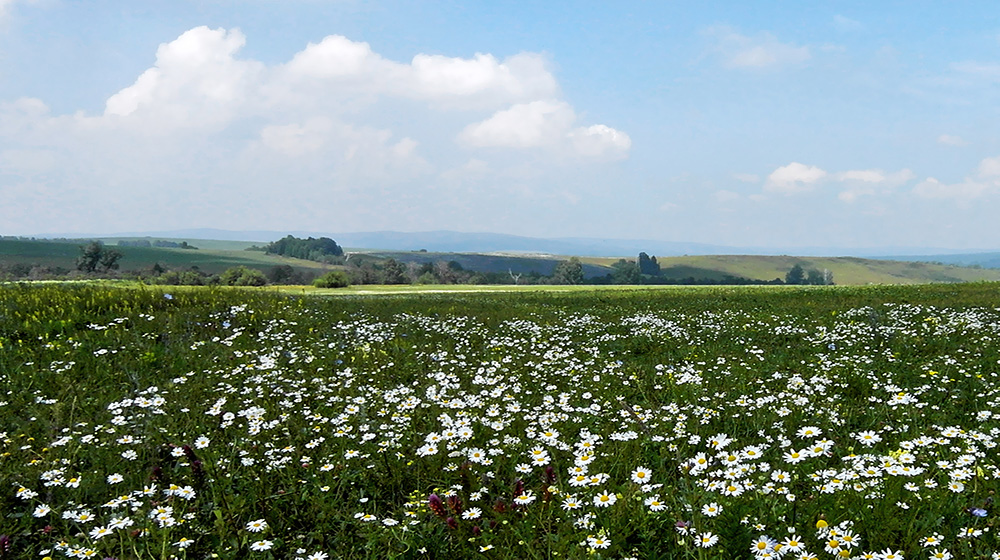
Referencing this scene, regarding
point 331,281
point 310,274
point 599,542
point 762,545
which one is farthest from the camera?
point 310,274

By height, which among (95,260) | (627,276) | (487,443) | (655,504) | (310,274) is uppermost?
(655,504)

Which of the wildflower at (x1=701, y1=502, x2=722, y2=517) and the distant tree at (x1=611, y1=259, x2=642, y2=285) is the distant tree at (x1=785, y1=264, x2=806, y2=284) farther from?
the wildflower at (x1=701, y1=502, x2=722, y2=517)

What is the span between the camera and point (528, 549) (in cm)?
380

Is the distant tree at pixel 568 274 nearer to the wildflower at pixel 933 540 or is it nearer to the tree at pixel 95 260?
the tree at pixel 95 260

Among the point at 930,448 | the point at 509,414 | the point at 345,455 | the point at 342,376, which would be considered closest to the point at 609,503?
the point at 345,455

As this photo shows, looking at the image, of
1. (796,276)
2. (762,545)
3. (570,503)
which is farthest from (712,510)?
(796,276)

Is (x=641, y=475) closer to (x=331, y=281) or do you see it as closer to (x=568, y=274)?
(x=331, y=281)

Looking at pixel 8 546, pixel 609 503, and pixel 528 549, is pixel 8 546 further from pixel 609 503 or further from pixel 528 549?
pixel 609 503

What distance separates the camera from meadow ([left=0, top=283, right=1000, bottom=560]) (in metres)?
4.09

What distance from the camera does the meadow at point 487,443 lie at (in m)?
4.09

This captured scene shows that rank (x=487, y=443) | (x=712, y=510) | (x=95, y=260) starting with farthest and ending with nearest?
(x=95, y=260) → (x=487, y=443) → (x=712, y=510)

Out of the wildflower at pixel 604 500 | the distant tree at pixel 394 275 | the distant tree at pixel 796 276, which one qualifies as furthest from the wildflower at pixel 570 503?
the distant tree at pixel 796 276

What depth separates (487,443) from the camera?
6.12 metres

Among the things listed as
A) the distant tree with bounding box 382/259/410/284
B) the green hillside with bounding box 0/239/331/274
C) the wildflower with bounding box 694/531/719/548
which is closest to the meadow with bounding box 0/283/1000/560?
the wildflower with bounding box 694/531/719/548
